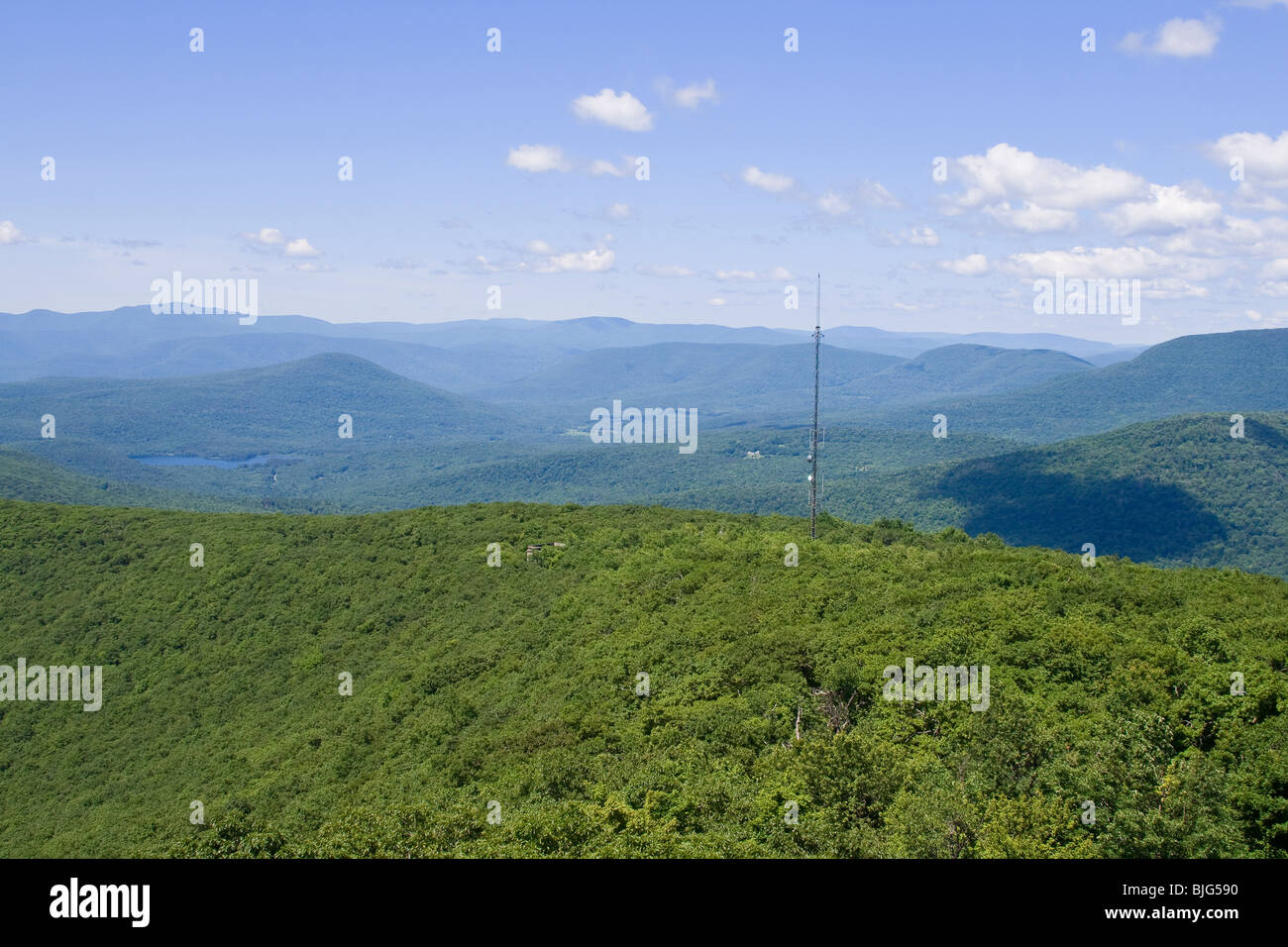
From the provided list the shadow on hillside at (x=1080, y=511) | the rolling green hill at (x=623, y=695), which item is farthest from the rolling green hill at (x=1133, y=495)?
the rolling green hill at (x=623, y=695)

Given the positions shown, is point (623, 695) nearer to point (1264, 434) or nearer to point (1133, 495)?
point (1133, 495)

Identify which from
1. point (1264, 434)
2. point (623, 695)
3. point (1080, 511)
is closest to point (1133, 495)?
point (1080, 511)

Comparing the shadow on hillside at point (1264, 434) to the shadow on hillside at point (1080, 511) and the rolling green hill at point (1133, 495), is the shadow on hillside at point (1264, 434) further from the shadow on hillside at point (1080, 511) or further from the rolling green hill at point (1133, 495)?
the shadow on hillside at point (1080, 511)

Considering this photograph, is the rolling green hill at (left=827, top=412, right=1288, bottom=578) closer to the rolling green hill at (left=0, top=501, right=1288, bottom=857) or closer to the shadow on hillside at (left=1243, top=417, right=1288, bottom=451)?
the shadow on hillside at (left=1243, top=417, right=1288, bottom=451)

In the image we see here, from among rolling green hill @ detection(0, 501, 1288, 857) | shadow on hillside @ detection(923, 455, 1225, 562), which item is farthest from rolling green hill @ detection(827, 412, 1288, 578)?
rolling green hill @ detection(0, 501, 1288, 857)

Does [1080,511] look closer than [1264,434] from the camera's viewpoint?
Yes
